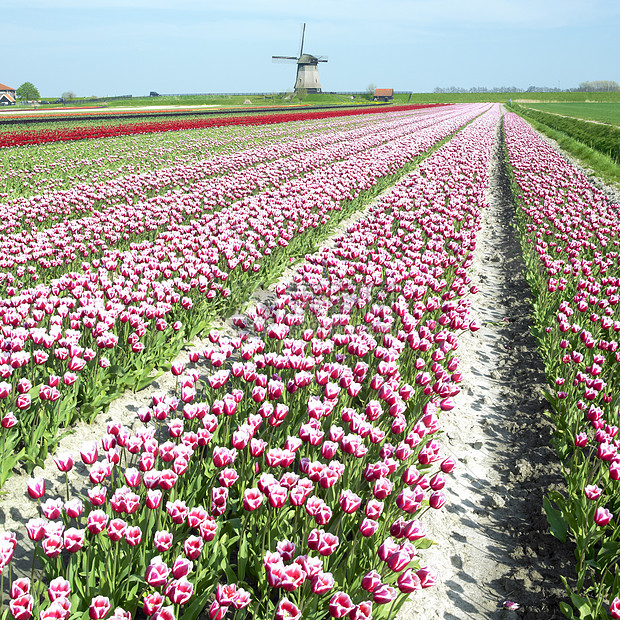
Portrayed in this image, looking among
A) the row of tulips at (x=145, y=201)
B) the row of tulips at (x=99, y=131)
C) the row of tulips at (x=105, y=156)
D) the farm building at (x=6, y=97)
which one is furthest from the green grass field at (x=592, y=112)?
the farm building at (x=6, y=97)

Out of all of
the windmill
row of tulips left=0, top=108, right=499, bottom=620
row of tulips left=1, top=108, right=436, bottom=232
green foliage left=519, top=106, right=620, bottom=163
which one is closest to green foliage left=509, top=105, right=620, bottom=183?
green foliage left=519, top=106, right=620, bottom=163

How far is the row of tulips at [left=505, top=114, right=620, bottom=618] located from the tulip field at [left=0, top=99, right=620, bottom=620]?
1.3 inches

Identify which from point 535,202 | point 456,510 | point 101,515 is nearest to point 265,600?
point 101,515

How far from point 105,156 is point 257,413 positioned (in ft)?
63.1

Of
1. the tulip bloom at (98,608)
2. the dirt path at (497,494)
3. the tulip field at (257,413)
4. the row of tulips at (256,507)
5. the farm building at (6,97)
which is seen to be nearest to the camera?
the tulip bloom at (98,608)

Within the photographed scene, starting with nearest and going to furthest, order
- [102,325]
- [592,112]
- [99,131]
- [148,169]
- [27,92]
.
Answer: [102,325] → [148,169] → [99,131] → [592,112] → [27,92]

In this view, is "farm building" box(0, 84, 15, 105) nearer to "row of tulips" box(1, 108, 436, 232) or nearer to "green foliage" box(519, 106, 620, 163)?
"row of tulips" box(1, 108, 436, 232)

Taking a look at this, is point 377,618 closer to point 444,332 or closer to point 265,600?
point 265,600

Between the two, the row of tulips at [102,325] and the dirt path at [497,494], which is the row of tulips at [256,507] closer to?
the dirt path at [497,494]

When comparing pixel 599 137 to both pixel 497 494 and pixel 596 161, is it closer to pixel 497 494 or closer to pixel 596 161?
pixel 596 161

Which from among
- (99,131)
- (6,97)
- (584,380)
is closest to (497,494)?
(584,380)

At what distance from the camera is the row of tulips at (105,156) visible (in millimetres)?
15273

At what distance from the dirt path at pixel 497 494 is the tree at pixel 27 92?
12345 cm

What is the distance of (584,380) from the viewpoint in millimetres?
5508
